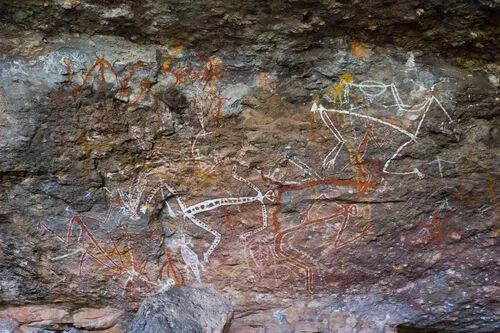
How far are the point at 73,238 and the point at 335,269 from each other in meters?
1.34

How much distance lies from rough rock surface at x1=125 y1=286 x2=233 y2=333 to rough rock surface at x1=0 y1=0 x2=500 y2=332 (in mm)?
123

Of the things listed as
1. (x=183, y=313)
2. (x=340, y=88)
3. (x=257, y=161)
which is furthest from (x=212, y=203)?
(x=340, y=88)

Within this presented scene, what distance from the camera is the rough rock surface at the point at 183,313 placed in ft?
7.24

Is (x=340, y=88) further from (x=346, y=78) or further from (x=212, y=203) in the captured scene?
(x=212, y=203)

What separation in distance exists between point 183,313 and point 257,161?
787mm

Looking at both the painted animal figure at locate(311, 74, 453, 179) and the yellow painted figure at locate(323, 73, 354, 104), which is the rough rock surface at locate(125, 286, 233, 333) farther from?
the yellow painted figure at locate(323, 73, 354, 104)

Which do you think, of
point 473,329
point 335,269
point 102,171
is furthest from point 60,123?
point 473,329

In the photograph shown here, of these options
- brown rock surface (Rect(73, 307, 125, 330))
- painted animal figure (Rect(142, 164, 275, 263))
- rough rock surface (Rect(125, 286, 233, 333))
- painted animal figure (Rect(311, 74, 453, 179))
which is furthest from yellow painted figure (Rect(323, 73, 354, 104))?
brown rock surface (Rect(73, 307, 125, 330))

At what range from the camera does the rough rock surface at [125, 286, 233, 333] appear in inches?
86.9

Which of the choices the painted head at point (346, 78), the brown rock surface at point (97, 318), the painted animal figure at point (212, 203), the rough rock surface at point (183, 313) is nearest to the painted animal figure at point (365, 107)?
the painted head at point (346, 78)

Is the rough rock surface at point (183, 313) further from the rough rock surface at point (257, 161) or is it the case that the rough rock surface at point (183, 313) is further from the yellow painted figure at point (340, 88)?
the yellow painted figure at point (340, 88)

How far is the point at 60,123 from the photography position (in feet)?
7.56

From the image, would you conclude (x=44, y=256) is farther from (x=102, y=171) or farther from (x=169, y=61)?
(x=169, y=61)

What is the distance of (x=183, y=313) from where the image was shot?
228 cm
